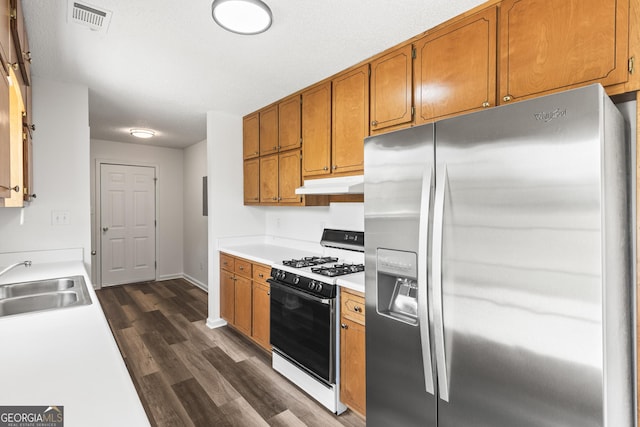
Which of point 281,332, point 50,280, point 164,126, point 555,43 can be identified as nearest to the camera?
point 555,43

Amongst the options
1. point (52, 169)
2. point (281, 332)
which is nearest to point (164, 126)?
point (52, 169)

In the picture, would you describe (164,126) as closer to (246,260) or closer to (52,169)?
(52,169)

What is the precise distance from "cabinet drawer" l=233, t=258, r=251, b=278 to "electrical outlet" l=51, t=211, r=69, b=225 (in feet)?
4.79

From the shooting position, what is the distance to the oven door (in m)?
2.18

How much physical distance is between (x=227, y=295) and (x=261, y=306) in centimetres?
74

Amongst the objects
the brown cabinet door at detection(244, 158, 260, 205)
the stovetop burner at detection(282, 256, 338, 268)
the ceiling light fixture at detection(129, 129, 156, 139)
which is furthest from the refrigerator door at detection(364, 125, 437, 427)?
the ceiling light fixture at detection(129, 129, 156, 139)

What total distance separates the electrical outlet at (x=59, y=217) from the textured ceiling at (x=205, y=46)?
3.53 feet

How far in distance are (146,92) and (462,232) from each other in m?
2.97

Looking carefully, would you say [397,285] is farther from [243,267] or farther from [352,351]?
[243,267]

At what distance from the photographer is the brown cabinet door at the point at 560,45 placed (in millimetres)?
1292

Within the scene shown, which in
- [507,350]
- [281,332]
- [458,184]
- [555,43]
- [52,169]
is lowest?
[281,332]

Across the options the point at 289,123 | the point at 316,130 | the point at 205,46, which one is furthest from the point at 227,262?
the point at 205,46

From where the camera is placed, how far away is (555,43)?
144 cm

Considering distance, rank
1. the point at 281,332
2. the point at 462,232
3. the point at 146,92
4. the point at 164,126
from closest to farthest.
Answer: the point at 462,232, the point at 281,332, the point at 146,92, the point at 164,126
